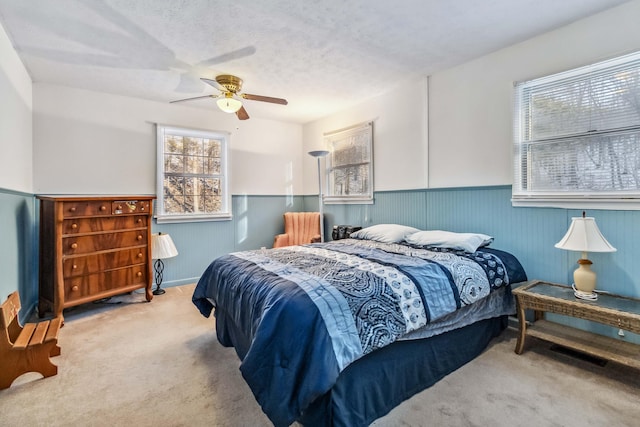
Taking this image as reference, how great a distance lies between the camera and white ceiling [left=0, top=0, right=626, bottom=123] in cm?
219

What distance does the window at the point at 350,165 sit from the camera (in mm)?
4271

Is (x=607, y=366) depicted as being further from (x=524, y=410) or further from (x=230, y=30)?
(x=230, y=30)

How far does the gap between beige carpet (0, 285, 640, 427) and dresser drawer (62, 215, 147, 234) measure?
1050 mm

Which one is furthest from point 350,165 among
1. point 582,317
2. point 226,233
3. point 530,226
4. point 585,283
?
point 582,317

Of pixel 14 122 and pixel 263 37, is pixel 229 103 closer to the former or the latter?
pixel 263 37

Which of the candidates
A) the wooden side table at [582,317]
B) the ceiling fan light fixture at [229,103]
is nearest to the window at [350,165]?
the ceiling fan light fixture at [229,103]

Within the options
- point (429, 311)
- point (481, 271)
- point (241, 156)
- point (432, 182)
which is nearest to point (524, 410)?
point (429, 311)

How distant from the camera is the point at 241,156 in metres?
4.86

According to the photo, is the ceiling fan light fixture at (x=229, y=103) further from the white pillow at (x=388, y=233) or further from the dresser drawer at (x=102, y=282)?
the dresser drawer at (x=102, y=282)

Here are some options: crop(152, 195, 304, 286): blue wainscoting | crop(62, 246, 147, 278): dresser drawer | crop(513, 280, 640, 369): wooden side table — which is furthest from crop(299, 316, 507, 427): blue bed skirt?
crop(152, 195, 304, 286): blue wainscoting

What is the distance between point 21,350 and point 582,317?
146 inches

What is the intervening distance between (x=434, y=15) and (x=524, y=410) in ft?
8.88

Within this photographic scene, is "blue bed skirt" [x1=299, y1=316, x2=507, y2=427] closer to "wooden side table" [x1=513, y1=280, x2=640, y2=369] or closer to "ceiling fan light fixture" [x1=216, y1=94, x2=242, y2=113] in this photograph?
"wooden side table" [x1=513, y1=280, x2=640, y2=369]

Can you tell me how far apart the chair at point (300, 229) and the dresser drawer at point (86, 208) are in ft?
7.49
